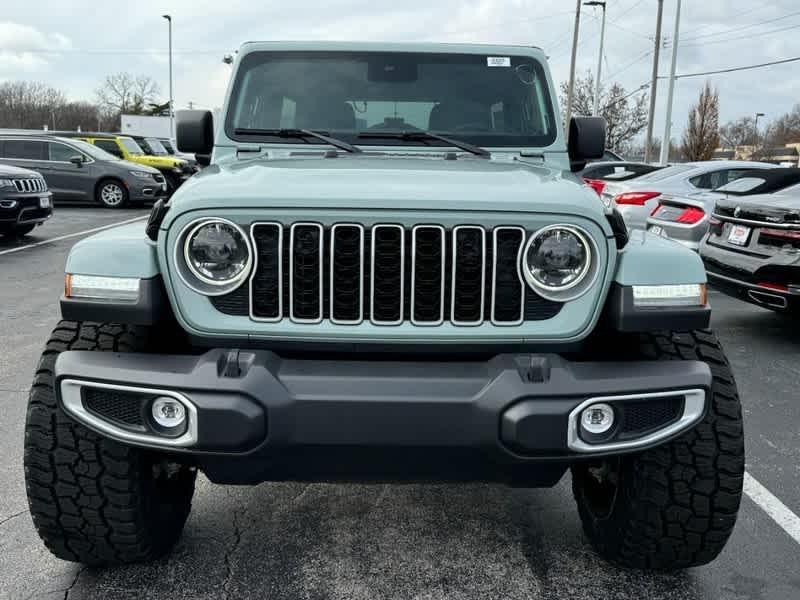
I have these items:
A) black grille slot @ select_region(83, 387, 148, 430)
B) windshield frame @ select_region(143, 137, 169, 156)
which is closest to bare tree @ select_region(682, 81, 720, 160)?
windshield frame @ select_region(143, 137, 169, 156)

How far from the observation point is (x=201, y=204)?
2.38m

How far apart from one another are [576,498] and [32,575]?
6.73 feet

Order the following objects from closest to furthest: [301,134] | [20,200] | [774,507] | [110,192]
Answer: [774,507] < [301,134] < [20,200] < [110,192]

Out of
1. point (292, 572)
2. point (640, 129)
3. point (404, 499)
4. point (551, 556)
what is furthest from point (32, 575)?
point (640, 129)

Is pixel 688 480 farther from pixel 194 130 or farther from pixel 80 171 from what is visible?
pixel 80 171

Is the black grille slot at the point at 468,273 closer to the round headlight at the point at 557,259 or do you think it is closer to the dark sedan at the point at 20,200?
the round headlight at the point at 557,259

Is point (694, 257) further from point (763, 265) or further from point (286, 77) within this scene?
point (763, 265)

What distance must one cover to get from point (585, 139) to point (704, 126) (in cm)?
4911

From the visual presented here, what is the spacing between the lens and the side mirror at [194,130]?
3.68 meters

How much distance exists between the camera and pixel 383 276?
2.37 meters

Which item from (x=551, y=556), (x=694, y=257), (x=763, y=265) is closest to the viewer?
(x=694, y=257)

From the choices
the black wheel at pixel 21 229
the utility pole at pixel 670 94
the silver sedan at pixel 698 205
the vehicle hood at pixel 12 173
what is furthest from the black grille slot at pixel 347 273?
the utility pole at pixel 670 94

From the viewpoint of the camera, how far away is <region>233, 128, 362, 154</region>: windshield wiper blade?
3418mm

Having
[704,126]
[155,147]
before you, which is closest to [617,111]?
[704,126]
